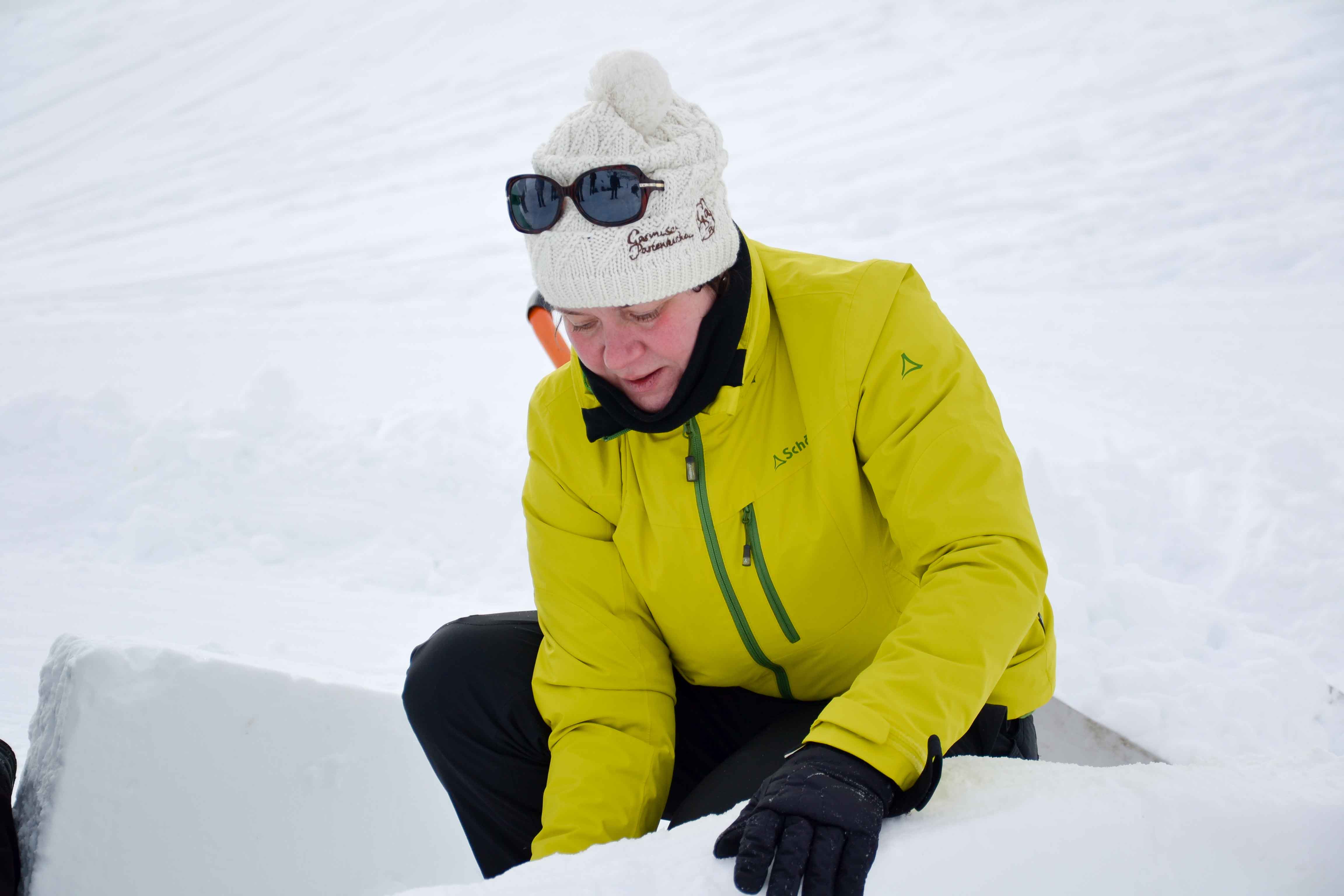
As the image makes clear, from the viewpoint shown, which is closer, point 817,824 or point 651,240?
point 817,824

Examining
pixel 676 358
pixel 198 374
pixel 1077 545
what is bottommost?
pixel 1077 545

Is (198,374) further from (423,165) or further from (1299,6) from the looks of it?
(1299,6)

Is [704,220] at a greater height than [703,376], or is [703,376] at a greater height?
[704,220]

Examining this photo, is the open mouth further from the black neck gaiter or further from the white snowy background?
the white snowy background

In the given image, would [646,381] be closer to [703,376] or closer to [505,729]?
[703,376]

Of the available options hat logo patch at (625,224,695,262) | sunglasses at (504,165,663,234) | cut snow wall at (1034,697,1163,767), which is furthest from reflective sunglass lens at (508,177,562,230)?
cut snow wall at (1034,697,1163,767)

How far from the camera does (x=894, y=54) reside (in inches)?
355

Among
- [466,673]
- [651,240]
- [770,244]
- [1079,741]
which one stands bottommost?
[1079,741]

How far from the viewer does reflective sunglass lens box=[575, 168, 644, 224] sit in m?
1.23

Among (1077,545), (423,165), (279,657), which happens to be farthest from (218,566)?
(423,165)

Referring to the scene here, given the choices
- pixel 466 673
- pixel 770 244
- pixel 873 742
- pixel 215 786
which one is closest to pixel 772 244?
pixel 770 244

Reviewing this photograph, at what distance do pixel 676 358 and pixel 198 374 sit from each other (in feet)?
15.4

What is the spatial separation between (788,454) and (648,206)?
39 cm

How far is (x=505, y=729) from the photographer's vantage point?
1.54 meters
